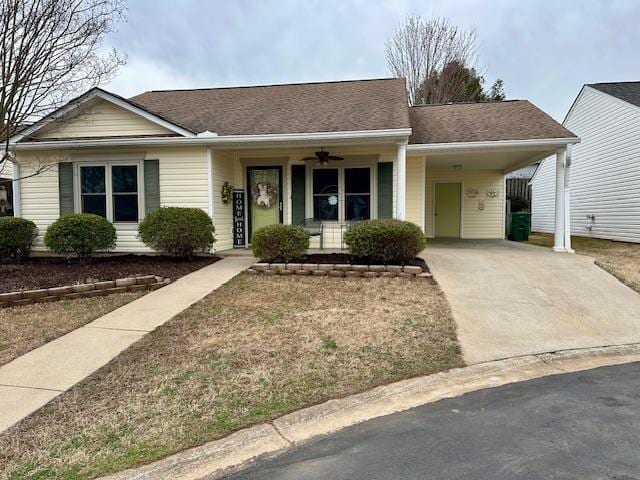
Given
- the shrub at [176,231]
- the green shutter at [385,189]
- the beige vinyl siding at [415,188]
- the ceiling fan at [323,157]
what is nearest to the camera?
the shrub at [176,231]

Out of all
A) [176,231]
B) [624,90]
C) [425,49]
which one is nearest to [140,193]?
[176,231]

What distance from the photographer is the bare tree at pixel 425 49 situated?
23.2 meters

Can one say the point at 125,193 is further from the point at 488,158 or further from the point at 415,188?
the point at 488,158

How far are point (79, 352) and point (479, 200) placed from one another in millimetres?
14006

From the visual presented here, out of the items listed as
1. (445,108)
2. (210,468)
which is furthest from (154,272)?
(445,108)

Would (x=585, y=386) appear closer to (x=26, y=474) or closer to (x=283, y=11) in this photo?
(x=26, y=474)

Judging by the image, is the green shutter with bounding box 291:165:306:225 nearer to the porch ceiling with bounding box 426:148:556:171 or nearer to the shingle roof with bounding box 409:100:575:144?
the shingle roof with bounding box 409:100:575:144

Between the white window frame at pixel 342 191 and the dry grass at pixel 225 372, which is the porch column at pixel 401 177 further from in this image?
the dry grass at pixel 225 372

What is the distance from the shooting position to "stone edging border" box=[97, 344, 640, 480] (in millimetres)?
2689

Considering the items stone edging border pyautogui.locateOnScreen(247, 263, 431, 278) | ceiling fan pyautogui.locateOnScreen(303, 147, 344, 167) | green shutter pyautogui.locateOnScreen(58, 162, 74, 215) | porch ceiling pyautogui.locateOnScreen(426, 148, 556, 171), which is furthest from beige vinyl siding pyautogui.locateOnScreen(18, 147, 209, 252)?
porch ceiling pyautogui.locateOnScreen(426, 148, 556, 171)

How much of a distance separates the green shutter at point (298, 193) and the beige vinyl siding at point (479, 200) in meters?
5.83

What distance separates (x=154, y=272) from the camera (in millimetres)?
8461

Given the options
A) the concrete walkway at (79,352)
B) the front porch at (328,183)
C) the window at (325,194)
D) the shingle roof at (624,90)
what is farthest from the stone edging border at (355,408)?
the shingle roof at (624,90)

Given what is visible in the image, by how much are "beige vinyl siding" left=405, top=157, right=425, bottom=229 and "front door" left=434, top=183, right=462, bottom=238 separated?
374 centimetres
